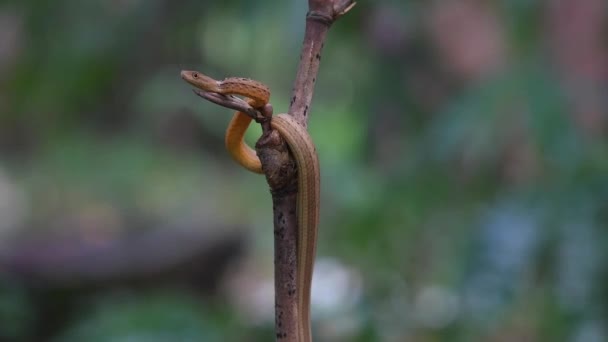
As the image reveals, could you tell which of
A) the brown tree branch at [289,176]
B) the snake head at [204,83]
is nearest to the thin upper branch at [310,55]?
the brown tree branch at [289,176]

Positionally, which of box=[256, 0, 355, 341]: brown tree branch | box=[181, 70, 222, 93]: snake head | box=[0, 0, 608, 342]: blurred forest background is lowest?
box=[256, 0, 355, 341]: brown tree branch

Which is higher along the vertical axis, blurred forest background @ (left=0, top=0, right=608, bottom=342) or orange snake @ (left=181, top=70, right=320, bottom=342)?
blurred forest background @ (left=0, top=0, right=608, bottom=342)

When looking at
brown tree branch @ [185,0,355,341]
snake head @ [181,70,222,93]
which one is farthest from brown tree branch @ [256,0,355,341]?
snake head @ [181,70,222,93]

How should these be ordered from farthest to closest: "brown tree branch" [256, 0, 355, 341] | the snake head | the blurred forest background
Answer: the blurred forest background < the snake head < "brown tree branch" [256, 0, 355, 341]

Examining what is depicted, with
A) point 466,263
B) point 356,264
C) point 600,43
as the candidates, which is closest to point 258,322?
point 356,264

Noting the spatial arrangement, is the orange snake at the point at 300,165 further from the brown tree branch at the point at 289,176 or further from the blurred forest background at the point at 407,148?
the blurred forest background at the point at 407,148

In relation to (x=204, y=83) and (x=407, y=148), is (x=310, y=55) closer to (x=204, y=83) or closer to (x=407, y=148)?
(x=204, y=83)

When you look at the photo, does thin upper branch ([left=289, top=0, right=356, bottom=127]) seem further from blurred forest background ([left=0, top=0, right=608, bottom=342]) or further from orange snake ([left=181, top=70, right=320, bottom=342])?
blurred forest background ([left=0, top=0, right=608, bottom=342])

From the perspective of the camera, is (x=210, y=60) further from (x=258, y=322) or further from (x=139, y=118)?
(x=139, y=118)
